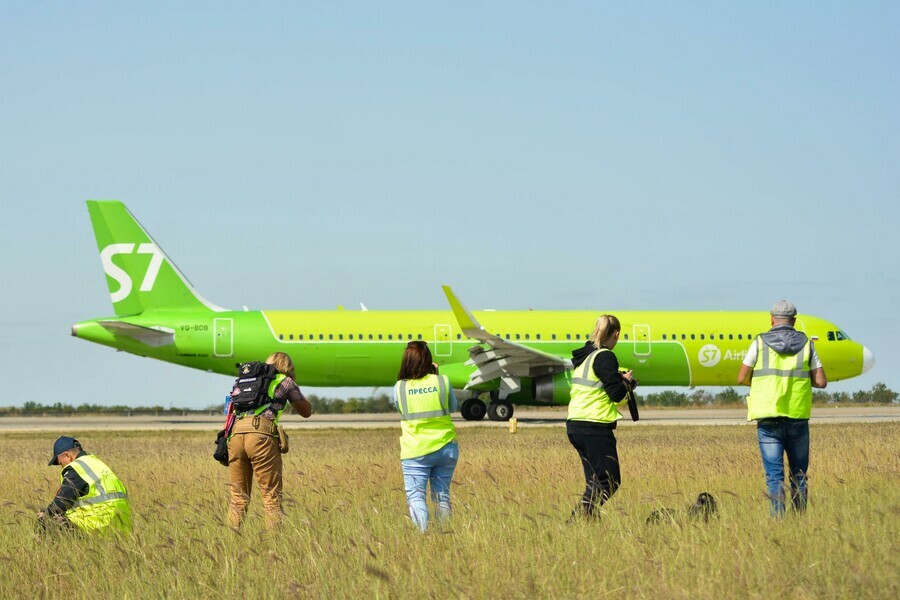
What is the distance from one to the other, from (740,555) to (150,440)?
22892 mm

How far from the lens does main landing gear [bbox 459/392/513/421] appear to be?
33781 mm

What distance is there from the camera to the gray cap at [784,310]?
968cm

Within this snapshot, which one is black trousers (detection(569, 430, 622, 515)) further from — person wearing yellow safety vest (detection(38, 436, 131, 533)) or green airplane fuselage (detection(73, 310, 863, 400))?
green airplane fuselage (detection(73, 310, 863, 400))

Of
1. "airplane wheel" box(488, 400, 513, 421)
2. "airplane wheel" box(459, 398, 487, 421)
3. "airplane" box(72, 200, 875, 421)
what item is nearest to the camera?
"airplane" box(72, 200, 875, 421)

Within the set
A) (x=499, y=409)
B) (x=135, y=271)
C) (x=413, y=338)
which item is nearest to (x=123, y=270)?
(x=135, y=271)

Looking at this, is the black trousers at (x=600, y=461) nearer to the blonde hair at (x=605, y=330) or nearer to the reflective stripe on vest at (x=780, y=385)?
the blonde hair at (x=605, y=330)

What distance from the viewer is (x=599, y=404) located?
9.30 m

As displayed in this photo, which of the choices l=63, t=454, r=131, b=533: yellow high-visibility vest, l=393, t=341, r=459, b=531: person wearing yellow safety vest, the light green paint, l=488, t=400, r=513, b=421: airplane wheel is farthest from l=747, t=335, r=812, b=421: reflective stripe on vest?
l=488, t=400, r=513, b=421: airplane wheel

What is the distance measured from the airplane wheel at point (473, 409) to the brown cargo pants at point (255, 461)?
24463 millimetres

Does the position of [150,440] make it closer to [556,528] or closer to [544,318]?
[544,318]

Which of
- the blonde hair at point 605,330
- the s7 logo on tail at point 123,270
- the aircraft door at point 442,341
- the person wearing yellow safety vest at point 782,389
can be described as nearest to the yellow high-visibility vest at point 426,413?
the blonde hair at point 605,330

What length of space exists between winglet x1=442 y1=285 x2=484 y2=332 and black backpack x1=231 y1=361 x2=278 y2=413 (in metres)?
20.4

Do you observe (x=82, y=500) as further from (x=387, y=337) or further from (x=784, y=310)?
(x=387, y=337)

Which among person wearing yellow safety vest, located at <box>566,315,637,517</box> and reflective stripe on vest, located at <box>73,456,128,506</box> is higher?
person wearing yellow safety vest, located at <box>566,315,637,517</box>
